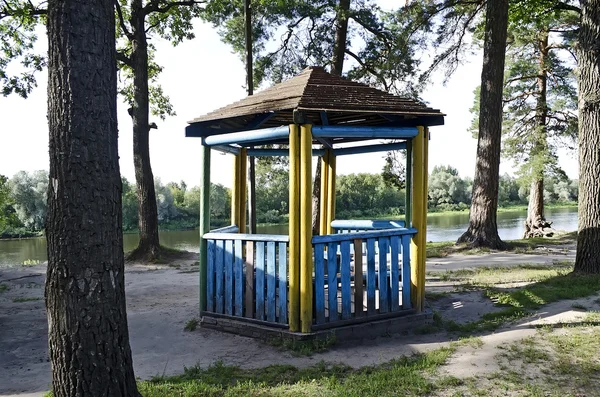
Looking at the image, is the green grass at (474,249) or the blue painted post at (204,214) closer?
the blue painted post at (204,214)

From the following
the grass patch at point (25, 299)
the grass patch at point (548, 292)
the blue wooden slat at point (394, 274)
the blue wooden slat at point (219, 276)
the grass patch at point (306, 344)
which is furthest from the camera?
the grass patch at point (25, 299)

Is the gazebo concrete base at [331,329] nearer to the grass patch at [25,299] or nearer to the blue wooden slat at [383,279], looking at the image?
the blue wooden slat at [383,279]

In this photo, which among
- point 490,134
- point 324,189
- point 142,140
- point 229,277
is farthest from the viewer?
point 142,140

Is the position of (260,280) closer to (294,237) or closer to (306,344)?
(294,237)

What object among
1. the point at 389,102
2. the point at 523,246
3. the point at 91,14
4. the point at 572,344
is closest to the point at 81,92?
the point at 91,14

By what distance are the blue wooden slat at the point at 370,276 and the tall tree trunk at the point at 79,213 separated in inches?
123

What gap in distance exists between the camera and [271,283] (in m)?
5.19

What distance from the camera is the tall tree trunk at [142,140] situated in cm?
1320

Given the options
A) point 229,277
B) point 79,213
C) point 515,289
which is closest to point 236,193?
point 229,277

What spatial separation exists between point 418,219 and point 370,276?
949 millimetres

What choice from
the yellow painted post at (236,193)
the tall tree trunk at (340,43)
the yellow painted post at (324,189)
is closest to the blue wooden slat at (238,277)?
the yellow painted post at (236,193)

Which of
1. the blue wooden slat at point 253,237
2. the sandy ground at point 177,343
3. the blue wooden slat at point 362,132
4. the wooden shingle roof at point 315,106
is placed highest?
the wooden shingle roof at point 315,106

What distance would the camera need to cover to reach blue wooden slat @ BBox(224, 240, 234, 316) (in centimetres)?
550

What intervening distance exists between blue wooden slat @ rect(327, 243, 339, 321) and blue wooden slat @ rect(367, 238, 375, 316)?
0.43 metres
